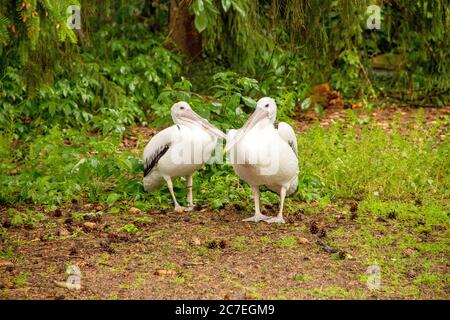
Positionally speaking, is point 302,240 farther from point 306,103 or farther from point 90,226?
point 306,103

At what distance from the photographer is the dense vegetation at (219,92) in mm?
6531

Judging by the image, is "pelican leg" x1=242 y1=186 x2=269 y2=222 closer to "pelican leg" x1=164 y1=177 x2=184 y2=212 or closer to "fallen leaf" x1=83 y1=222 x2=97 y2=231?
"pelican leg" x1=164 y1=177 x2=184 y2=212

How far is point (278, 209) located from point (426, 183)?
1.40m

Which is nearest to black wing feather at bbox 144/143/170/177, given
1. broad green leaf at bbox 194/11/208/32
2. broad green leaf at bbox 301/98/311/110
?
broad green leaf at bbox 194/11/208/32

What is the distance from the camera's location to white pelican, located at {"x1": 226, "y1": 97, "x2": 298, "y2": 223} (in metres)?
5.75

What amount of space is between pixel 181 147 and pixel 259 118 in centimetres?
75

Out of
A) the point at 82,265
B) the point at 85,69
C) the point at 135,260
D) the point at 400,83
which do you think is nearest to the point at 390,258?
the point at 135,260

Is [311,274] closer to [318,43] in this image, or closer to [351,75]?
[318,43]

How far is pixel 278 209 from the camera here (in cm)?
661

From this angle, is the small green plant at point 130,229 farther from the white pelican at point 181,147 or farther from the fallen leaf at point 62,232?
the white pelican at point 181,147

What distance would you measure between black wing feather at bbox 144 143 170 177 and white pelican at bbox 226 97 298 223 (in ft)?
2.23

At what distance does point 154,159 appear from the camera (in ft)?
21.2

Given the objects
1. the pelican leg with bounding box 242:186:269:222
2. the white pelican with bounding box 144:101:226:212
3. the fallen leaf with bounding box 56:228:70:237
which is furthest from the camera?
the white pelican with bounding box 144:101:226:212

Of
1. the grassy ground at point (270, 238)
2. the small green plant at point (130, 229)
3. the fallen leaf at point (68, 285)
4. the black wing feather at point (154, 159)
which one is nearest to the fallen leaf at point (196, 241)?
the grassy ground at point (270, 238)
